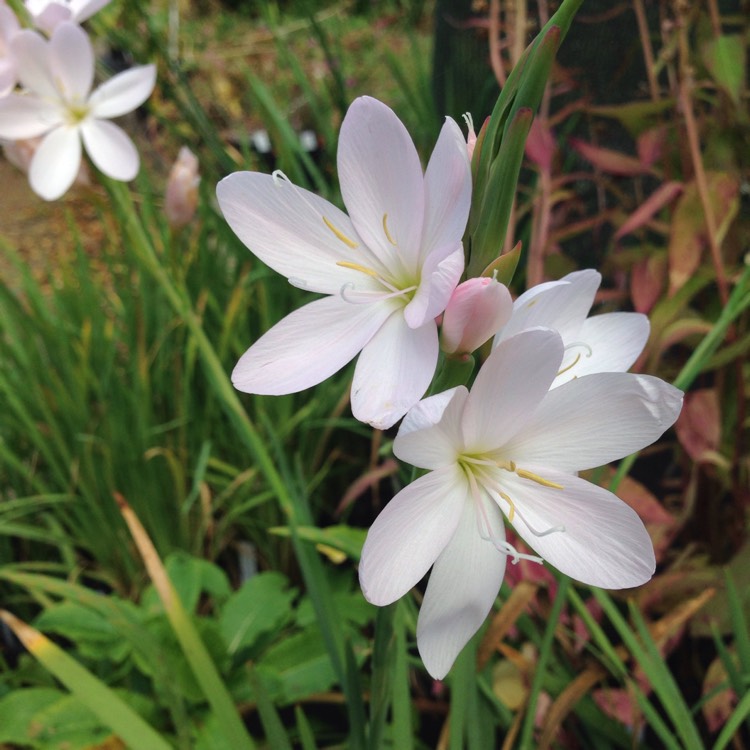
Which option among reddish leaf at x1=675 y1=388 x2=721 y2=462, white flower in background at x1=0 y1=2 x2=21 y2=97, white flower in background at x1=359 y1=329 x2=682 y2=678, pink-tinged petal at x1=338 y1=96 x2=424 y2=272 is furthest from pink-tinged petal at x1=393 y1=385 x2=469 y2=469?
white flower in background at x1=0 y1=2 x2=21 y2=97

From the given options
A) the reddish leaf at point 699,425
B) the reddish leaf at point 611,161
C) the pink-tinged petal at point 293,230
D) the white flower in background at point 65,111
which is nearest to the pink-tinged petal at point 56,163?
the white flower in background at point 65,111

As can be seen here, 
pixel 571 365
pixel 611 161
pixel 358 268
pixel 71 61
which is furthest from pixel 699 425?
pixel 71 61

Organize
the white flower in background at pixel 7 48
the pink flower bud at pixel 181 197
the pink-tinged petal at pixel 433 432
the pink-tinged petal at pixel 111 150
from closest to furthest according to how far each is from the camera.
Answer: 1. the pink-tinged petal at pixel 433 432
2. the white flower in background at pixel 7 48
3. the pink-tinged petal at pixel 111 150
4. the pink flower bud at pixel 181 197

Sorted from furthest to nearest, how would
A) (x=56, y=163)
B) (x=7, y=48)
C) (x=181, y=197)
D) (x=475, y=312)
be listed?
(x=181, y=197), (x=56, y=163), (x=7, y=48), (x=475, y=312)

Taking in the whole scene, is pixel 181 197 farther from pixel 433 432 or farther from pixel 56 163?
pixel 433 432

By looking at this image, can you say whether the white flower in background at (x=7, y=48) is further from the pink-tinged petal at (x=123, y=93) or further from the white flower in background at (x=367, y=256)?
the white flower in background at (x=367, y=256)

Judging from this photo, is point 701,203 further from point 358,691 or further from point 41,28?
point 41,28

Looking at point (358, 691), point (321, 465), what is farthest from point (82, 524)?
point (358, 691)
